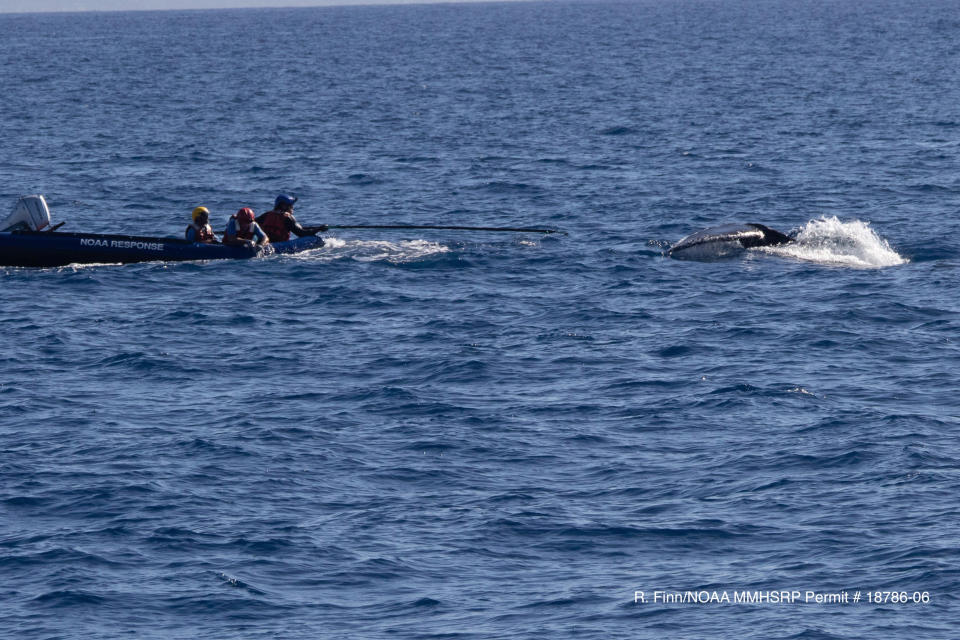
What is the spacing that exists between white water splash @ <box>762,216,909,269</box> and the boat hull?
528 inches

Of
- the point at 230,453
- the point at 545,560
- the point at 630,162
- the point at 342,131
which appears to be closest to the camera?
the point at 545,560

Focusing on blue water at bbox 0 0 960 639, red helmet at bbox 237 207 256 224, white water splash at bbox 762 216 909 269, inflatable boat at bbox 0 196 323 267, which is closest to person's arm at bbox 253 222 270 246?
red helmet at bbox 237 207 256 224

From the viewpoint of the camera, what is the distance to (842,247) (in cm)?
3653

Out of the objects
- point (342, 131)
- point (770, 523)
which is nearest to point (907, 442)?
point (770, 523)

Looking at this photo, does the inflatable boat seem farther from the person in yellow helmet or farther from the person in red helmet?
the person in red helmet

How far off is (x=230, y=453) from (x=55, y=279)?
13.8 meters

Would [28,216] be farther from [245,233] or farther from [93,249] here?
[245,233]

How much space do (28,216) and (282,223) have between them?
5922 millimetres

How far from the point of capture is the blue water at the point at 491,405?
18.1 m

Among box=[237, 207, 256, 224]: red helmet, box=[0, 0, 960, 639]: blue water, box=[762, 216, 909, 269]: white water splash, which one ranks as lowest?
box=[0, 0, 960, 639]: blue water

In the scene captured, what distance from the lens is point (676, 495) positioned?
2075 cm

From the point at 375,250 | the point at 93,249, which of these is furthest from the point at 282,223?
the point at 93,249

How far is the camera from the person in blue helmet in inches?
1437

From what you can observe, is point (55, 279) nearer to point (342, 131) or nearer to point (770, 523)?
point (770, 523)
